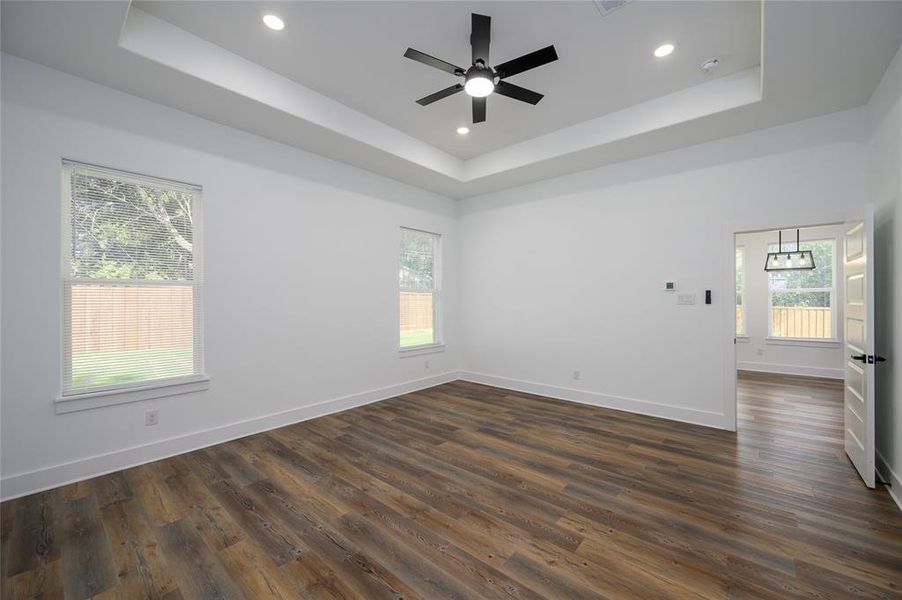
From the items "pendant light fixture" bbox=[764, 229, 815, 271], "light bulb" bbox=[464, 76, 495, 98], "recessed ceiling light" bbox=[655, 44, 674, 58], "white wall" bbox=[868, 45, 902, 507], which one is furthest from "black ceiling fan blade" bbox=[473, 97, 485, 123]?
"pendant light fixture" bbox=[764, 229, 815, 271]

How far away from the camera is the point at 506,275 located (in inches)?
226

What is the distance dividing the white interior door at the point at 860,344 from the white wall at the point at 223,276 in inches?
177

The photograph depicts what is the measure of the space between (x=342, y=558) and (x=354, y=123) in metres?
3.81

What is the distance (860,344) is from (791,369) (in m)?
4.84

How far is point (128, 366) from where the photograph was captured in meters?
3.10

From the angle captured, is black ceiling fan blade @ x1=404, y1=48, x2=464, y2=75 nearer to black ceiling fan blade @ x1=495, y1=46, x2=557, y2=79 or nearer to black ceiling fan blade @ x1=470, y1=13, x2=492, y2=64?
black ceiling fan blade @ x1=470, y1=13, x2=492, y2=64

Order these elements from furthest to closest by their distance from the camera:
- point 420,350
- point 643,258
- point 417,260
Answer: point 417,260, point 420,350, point 643,258

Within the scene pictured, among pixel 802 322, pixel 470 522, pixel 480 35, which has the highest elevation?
pixel 480 35

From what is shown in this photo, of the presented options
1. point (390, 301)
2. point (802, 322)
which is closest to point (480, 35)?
point (390, 301)

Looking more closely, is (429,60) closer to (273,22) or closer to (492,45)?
(492,45)

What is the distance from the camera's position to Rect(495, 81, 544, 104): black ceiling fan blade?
2891mm

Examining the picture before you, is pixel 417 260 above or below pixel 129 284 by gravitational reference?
above

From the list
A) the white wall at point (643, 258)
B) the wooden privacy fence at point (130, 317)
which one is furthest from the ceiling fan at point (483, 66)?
the wooden privacy fence at point (130, 317)

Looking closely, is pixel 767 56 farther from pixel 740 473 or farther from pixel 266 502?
pixel 266 502
